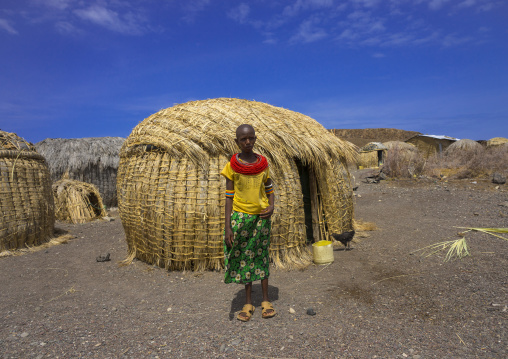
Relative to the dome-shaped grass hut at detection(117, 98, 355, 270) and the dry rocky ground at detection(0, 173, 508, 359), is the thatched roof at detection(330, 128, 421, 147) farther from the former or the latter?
the dry rocky ground at detection(0, 173, 508, 359)

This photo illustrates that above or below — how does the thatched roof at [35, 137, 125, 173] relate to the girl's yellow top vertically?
above

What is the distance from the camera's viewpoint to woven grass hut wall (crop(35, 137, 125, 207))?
44.2ft

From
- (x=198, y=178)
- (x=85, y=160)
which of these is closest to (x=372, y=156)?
(x=85, y=160)

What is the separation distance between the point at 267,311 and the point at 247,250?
2.43 ft

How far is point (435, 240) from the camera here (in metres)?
6.96

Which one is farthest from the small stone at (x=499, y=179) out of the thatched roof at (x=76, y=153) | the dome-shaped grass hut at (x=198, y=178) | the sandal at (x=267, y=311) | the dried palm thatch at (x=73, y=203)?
the thatched roof at (x=76, y=153)

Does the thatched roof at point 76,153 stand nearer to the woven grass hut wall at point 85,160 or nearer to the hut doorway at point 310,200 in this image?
the woven grass hut wall at point 85,160

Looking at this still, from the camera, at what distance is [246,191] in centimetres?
355

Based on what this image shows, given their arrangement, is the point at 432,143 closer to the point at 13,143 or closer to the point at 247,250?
the point at 13,143

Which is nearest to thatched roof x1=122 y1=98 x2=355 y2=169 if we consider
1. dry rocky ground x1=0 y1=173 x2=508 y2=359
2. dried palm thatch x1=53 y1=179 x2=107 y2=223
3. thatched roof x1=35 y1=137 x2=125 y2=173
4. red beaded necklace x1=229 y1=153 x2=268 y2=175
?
red beaded necklace x1=229 y1=153 x2=268 y2=175

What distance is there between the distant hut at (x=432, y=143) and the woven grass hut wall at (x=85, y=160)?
86.1 ft

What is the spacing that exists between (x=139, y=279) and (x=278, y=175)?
110 inches

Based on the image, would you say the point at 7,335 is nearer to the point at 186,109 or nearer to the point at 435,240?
the point at 186,109

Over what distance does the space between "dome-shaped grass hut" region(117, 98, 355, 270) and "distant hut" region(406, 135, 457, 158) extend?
2804 centimetres
